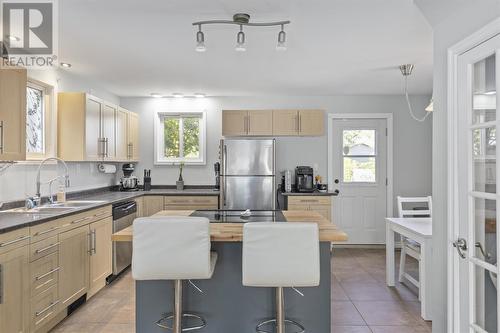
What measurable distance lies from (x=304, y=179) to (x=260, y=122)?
1124mm

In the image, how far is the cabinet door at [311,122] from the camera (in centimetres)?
552

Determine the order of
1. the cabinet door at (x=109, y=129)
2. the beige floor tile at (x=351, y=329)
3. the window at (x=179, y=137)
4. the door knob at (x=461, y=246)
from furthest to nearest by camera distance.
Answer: the window at (x=179, y=137), the cabinet door at (x=109, y=129), the beige floor tile at (x=351, y=329), the door knob at (x=461, y=246)

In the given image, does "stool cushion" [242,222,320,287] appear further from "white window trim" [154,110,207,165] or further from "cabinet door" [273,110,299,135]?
"white window trim" [154,110,207,165]

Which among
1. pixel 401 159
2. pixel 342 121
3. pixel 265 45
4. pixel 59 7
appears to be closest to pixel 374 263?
pixel 401 159

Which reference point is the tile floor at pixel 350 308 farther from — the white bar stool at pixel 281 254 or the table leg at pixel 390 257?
the white bar stool at pixel 281 254

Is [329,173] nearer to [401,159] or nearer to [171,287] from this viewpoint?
[401,159]

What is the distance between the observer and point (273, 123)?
5.48m

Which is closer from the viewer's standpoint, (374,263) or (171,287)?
(171,287)

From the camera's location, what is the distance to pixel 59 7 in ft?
8.30

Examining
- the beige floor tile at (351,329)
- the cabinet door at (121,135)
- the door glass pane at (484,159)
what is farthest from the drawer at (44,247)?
the door glass pane at (484,159)

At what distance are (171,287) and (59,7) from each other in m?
2.17

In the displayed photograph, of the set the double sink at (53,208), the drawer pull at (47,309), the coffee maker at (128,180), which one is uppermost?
the coffee maker at (128,180)

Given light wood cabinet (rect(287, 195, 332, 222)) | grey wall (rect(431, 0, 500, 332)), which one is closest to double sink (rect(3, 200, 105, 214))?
light wood cabinet (rect(287, 195, 332, 222))

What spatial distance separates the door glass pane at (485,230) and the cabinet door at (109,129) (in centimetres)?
401
